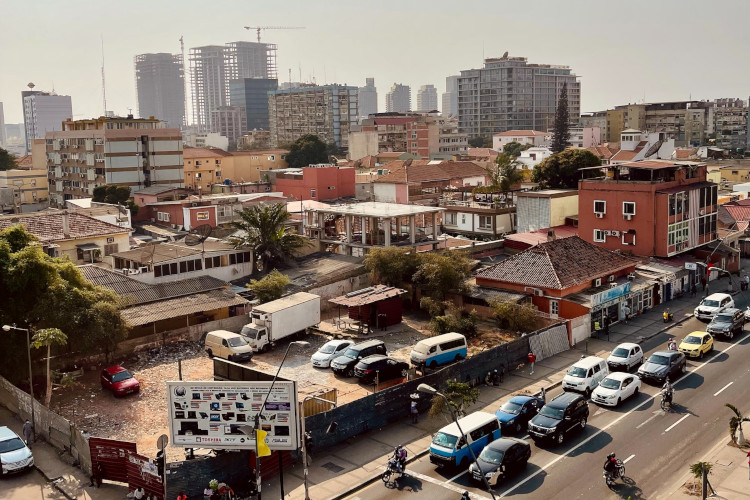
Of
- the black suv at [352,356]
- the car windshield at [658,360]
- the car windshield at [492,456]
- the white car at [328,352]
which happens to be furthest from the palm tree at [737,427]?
the white car at [328,352]

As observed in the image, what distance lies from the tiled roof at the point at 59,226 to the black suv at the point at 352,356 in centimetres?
2576

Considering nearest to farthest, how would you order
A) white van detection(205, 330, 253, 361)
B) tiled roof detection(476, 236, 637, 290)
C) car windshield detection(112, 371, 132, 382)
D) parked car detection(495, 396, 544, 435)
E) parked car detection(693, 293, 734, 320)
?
parked car detection(495, 396, 544, 435) → car windshield detection(112, 371, 132, 382) → white van detection(205, 330, 253, 361) → tiled roof detection(476, 236, 637, 290) → parked car detection(693, 293, 734, 320)

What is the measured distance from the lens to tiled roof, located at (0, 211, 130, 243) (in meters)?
52.1

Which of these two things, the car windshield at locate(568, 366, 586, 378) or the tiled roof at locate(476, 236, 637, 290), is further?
the tiled roof at locate(476, 236, 637, 290)

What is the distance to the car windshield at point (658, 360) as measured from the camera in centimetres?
3510

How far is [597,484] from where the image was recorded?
25.1m

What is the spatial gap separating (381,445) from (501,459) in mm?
5283

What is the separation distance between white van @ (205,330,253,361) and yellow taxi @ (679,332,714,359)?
2241cm

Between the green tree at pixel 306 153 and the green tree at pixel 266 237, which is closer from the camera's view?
the green tree at pixel 266 237

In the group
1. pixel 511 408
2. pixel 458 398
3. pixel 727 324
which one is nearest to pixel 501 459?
pixel 458 398

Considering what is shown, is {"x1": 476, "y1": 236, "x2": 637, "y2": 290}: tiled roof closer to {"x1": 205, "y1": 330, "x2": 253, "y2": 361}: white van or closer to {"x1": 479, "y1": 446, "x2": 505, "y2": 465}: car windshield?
{"x1": 205, "y1": 330, "x2": 253, "y2": 361}: white van

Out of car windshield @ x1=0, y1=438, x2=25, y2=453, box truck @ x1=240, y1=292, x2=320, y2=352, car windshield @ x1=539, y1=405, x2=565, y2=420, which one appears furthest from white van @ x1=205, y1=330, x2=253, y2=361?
car windshield @ x1=539, y1=405, x2=565, y2=420

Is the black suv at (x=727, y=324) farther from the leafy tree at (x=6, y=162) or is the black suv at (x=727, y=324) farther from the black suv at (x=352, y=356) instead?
the leafy tree at (x=6, y=162)

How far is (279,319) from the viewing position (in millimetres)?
41000
